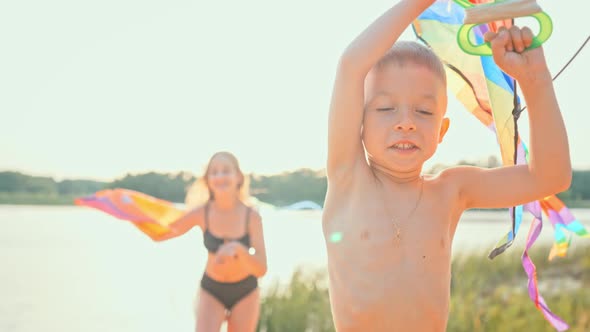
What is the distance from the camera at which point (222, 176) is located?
6691mm

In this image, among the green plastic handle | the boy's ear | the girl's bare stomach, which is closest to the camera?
the green plastic handle

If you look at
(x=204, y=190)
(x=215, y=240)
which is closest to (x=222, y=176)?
(x=204, y=190)

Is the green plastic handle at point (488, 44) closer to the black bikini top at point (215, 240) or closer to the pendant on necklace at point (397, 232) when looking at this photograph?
the pendant on necklace at point (397, 232)

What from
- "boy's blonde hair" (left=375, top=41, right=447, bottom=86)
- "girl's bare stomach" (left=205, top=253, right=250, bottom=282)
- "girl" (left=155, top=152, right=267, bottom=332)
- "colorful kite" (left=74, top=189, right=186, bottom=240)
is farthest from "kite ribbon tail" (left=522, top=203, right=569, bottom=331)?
"colorful kite" (left=74, top=189, right=186, bottom=240)

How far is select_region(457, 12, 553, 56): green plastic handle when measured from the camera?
7.17ft

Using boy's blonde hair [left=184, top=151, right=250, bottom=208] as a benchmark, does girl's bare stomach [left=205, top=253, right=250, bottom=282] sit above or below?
below

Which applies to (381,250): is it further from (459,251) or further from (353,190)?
(459,251)

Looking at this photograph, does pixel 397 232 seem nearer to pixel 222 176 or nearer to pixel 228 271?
pixel 228 271

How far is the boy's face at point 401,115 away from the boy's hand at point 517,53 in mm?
299

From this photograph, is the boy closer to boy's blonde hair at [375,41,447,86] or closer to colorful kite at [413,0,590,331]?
boy's blonde hair at [375,41,447,86]

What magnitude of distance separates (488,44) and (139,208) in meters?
4.59

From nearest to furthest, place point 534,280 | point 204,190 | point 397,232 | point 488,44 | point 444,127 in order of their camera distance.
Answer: point 488,44, point 397,232, point 444,127, point 534,280, point 204,190

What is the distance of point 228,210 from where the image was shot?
21.9 ft

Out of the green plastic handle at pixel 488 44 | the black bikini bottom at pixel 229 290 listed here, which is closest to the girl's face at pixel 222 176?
the black bikini bottom at pixel 229 290
